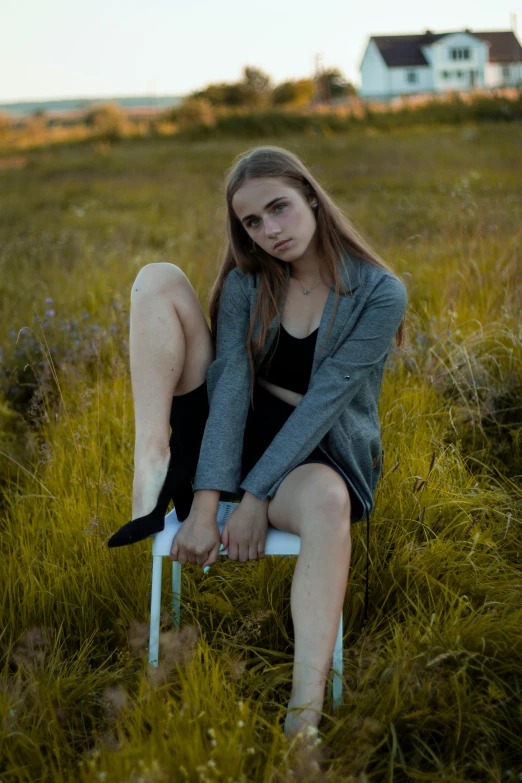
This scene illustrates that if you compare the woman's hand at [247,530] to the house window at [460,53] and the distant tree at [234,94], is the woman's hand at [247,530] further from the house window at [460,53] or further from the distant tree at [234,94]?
the house window at [460,53]

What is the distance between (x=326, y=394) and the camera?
6.97 feet

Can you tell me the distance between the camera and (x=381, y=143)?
1688 cm

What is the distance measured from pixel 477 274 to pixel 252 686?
8.89ft

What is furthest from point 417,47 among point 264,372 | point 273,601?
point 273,601

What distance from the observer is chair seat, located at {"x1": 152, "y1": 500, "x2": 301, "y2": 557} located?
1924 millimetres

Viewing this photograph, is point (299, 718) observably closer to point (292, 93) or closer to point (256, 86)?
point (256, 86)

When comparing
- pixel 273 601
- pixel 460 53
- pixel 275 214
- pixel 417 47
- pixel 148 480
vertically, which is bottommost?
pixel 273 601

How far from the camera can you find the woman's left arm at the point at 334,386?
6.79ft

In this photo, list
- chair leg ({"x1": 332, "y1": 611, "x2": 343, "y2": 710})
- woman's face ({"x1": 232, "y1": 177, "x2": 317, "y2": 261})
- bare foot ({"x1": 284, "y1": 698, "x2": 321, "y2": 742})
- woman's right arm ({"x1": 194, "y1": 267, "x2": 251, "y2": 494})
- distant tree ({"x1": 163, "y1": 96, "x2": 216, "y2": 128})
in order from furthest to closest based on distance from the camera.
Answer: distant tree ({"x1": 163, "y1": 96, "x2": 216, "y2": 128}) → woman's face ({"x1": 232, "y1": 177, "x2": 317, "y2": 261}) → woman's right arm ({"x1": 194, "y1": 267, "x2": 251, "y2": 494}) → chair leg ({"x1": 332, "y1": 611, "x2": 343, "y2": 710}) → bare foot ({"x1": 284, "y1": 698, "x2": 321, "y2": 742})

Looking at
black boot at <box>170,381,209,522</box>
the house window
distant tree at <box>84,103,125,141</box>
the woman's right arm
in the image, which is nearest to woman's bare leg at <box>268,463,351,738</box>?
the woman's right arm

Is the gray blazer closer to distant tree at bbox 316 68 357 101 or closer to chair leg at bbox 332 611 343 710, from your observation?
chair leg at bbox 332 611 343 710

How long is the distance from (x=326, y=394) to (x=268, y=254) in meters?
0.55

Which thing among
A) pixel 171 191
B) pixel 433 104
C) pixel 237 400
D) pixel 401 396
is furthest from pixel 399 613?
pixel 433 104

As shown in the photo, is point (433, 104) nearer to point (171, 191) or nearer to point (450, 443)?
point (171, 191)
